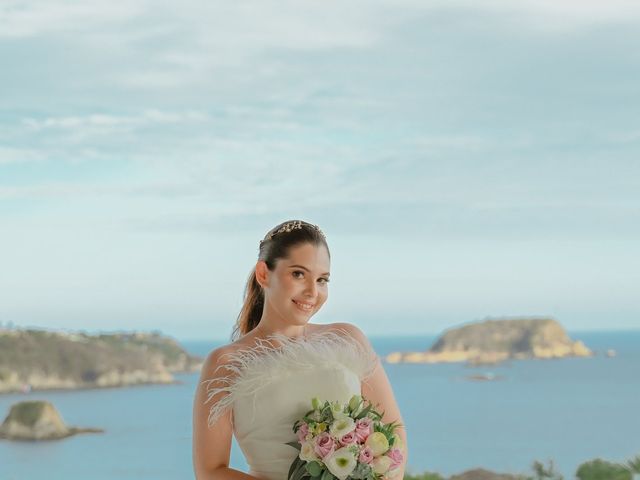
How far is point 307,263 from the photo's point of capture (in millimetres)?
2725

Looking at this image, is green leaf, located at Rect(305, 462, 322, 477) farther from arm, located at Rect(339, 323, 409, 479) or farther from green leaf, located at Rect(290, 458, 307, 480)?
arm, located at Rect(339, 323, 409, 479)

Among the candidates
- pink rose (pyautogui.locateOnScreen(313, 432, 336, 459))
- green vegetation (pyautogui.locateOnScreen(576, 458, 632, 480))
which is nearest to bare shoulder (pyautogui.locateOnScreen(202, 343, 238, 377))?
pink rose (pyautogui.locateOnScreen(313, 432, 336, 459))

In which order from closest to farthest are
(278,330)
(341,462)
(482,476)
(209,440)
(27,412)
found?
(341,462), (209,440), (278,330), (482,476), (27,412)

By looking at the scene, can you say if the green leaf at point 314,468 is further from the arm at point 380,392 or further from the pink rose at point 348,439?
the arm at point 380,392

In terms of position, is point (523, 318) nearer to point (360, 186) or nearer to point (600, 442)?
point (600, 442)

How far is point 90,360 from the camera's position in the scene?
13352 millimetres

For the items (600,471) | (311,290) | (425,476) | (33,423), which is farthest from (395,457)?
(33,423)

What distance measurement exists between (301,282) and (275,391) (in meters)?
0.29

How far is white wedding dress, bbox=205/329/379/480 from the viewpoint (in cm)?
270

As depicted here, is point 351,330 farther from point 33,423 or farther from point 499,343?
point 499,343

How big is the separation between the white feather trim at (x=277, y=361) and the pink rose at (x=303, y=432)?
7.1 inches

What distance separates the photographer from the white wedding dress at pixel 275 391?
8.85 ft

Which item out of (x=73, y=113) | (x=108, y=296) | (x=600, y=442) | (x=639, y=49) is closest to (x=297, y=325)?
(x=108, y=296)

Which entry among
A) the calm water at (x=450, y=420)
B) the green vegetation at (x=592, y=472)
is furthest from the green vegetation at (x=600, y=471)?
the calm water at (x=450, y=420)
